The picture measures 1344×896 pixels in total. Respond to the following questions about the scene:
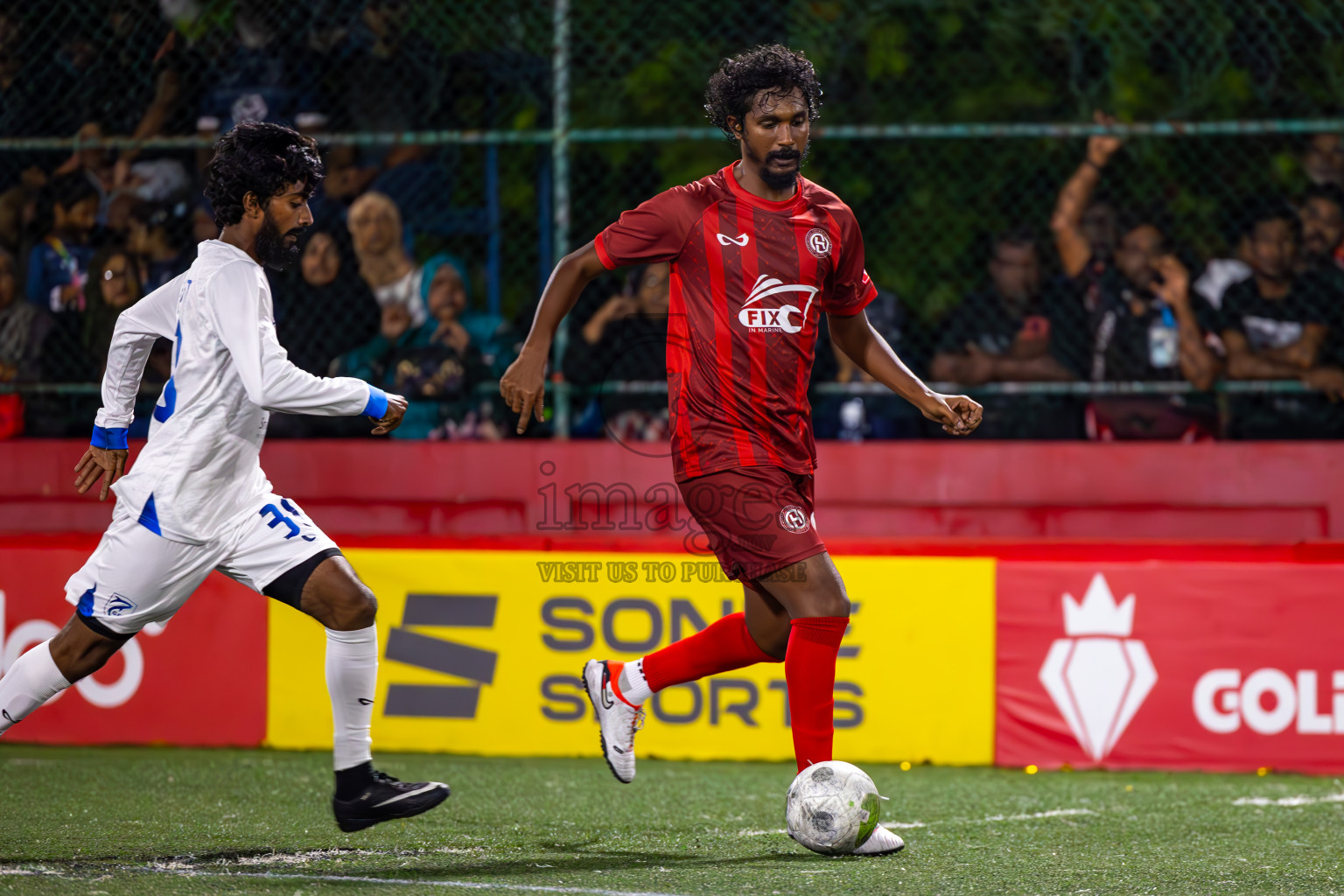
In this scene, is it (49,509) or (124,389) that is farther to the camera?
(49,509)

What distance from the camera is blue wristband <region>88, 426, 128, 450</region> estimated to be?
4.76 m

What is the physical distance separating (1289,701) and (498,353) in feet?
12.5

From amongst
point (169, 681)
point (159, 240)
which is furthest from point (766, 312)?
point (159, 240)

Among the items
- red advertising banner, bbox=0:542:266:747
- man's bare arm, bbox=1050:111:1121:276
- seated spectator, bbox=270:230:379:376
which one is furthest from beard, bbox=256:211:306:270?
man's bare arm, bbox=1050:111:1121:276

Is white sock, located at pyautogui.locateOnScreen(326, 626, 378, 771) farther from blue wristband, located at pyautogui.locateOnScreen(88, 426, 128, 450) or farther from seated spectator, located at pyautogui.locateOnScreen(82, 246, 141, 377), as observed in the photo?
seated spectator, located at pyautogui.locateOnScreen(82, 246, 141, 377)

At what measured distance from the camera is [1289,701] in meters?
6.37

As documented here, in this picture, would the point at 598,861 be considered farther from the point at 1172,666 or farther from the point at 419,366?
the point at 419,366

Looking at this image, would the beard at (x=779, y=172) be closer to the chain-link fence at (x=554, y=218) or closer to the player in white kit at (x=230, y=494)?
the player in white kit at (x=230, y=494)

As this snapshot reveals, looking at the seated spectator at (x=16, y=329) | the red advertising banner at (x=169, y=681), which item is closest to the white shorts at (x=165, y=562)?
the red advertising banner at (x=169, y=681)

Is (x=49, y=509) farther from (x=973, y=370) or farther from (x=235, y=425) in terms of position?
(x=973, y=370)

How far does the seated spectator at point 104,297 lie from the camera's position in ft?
26.0

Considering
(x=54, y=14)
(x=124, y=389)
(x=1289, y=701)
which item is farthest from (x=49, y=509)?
(x=1289, y=701)

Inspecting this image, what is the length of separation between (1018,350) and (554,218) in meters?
2.27

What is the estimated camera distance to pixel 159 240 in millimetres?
8039
